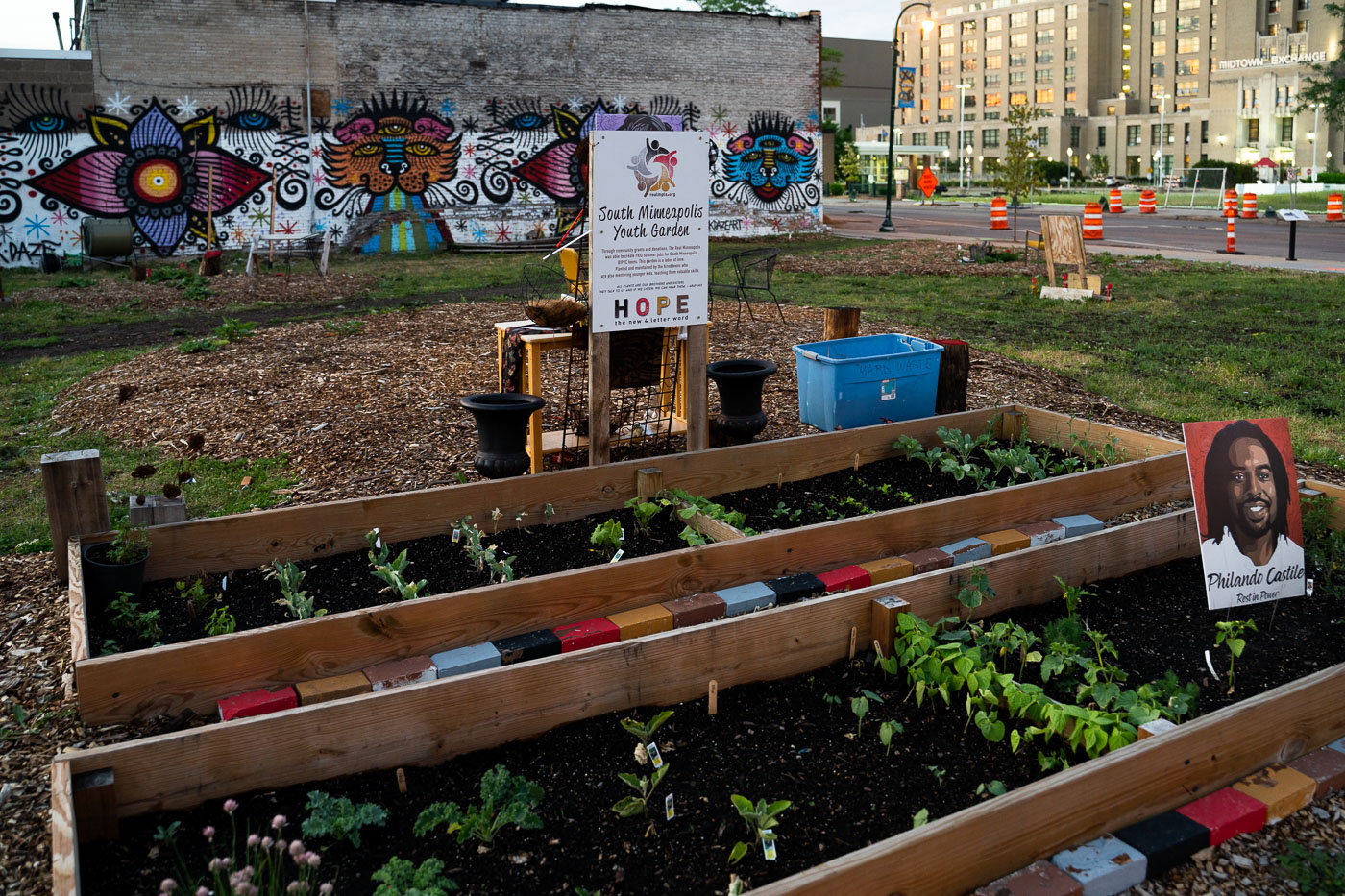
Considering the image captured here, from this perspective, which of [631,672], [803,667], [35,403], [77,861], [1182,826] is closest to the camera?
[77,861]

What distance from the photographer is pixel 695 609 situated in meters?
4.36

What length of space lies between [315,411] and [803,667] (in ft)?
18.1

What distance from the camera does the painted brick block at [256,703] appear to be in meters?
3.62

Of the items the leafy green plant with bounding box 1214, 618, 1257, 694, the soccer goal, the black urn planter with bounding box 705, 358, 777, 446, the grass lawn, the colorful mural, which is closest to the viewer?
the leafy green plant with bounding box 1214, 618, 1257, 694

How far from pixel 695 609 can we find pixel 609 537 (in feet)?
2.74

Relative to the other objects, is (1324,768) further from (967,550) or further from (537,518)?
(537,518)

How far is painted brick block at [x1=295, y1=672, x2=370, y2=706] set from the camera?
370 centimetres

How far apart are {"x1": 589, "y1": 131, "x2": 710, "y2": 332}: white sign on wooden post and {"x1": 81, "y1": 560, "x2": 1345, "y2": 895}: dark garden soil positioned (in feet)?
8.31

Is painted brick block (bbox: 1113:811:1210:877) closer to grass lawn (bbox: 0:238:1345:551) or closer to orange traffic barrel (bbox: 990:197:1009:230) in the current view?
grass lawn (bbox: 0:238:1345:551)

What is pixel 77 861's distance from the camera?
8.91 feet

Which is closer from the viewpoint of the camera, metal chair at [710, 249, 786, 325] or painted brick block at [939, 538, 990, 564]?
painted brick block at [939, 538, 990, 564]

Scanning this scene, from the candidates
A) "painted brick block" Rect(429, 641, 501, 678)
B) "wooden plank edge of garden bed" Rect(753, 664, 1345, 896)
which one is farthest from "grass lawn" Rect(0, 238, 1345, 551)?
"wooden plank edge of garden bed" Rect(753, 664, 1345, 896)

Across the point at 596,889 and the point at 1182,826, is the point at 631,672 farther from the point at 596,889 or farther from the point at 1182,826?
the point at 1182,826

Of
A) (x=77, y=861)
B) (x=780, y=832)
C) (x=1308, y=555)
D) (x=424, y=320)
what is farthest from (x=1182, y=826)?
(x=424, y=320)
